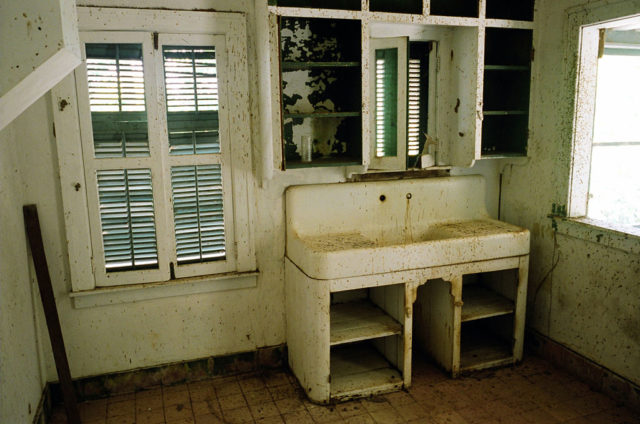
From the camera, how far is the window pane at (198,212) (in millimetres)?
2914

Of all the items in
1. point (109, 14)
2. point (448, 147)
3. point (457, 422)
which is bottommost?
point (457, 422)

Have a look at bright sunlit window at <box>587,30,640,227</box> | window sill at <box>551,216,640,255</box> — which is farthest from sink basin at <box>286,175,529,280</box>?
bright sunlit window at <box>587,30,640,227</box>

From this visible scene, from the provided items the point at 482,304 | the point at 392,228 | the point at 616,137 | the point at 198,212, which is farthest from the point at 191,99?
the point at 616,137

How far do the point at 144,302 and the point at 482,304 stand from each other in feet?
7.38

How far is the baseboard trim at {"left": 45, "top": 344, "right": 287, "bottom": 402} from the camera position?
9.61 ft

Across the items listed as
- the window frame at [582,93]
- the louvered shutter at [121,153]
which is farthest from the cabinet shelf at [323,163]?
the window frame at [582,93]

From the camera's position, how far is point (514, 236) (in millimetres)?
3094

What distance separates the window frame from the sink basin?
0.44 metres

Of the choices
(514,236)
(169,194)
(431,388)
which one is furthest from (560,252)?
(169,194)

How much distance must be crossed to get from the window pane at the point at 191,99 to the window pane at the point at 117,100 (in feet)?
0.52

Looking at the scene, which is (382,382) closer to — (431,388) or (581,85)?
(431,388)

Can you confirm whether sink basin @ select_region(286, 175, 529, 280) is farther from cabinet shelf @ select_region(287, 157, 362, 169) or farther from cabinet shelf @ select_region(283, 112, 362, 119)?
cabinet shelf @ select_region(283, 112, 362, 119)

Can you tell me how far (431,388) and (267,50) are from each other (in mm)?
2300

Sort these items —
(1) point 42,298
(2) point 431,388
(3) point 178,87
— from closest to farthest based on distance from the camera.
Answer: (1) point 42,298, (3) point 178,87, (2) point 431,388
